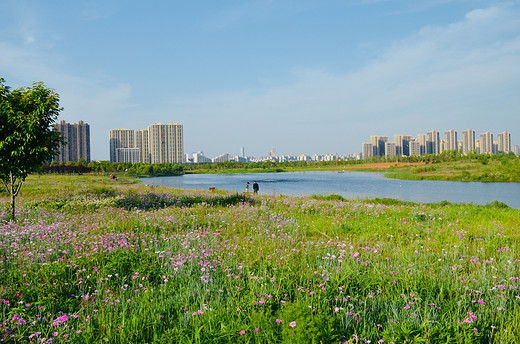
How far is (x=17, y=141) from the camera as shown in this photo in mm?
11508

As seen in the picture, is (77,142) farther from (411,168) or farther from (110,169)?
(411,168)

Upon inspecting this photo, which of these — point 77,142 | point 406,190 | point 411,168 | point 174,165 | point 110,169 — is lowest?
point 406,190

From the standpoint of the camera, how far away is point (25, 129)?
11.3 metres

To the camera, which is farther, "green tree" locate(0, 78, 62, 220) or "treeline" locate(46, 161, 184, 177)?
"treeline" locate(46, 161, 184, 177)

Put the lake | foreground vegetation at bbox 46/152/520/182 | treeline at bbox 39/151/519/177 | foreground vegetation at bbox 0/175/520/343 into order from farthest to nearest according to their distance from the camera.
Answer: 1. treeline at bbox 39/151/519/177
2. foreground vegetation at bbox 46/152/520/182
3. the lake
4. foreground vegetation at bbox 0/175/520/343

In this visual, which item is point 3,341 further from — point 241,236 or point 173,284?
point 241,236

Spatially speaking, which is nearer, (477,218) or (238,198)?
(477,218)

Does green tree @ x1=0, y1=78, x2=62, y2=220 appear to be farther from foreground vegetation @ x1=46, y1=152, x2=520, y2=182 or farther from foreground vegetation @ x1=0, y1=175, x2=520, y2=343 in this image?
foreground vegetation @ x1=0, y1=175, x2=520, y2=343

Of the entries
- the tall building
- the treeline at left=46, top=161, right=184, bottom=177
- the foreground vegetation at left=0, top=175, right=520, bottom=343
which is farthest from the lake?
the tall building

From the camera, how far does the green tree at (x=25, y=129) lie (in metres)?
11.3

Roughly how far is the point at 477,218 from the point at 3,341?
13.6 m

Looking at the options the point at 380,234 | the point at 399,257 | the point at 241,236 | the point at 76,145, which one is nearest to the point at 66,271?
the point at 241,236

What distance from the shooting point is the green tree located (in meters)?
11.3

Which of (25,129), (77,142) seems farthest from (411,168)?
(77,142)
